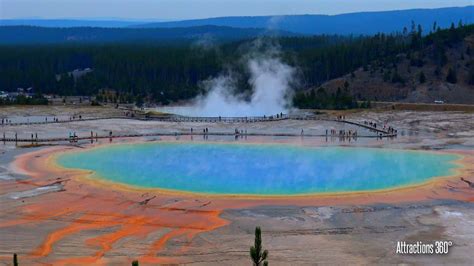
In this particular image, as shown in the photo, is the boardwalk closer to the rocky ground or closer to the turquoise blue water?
the turquoise blue water

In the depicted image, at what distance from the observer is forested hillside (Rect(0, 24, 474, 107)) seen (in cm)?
6022

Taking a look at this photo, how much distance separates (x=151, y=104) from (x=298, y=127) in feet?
68.3

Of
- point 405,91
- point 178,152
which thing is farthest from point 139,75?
point 178,152

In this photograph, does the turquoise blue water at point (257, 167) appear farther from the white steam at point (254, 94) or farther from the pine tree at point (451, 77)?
the pine tree at point (451, 77)

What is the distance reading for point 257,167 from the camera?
91.6 feet

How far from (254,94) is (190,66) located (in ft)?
55.6

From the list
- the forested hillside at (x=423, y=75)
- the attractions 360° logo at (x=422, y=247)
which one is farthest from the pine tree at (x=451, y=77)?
the attractions 360° logo at (x=422, y=247)

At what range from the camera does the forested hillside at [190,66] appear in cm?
6022

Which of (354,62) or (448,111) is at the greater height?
(354,62)

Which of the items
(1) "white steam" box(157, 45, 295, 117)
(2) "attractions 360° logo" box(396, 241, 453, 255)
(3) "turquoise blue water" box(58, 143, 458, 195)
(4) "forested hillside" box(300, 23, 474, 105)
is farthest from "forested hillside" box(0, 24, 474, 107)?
(2) "attractions 360° logo" box(396, 241, 453, 255)

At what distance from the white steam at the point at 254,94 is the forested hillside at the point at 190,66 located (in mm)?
1100

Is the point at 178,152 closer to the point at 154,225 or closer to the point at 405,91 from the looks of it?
the point at 154,225

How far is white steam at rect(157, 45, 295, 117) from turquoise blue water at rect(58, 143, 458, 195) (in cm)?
1687

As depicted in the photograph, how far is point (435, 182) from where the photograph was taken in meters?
23.9
